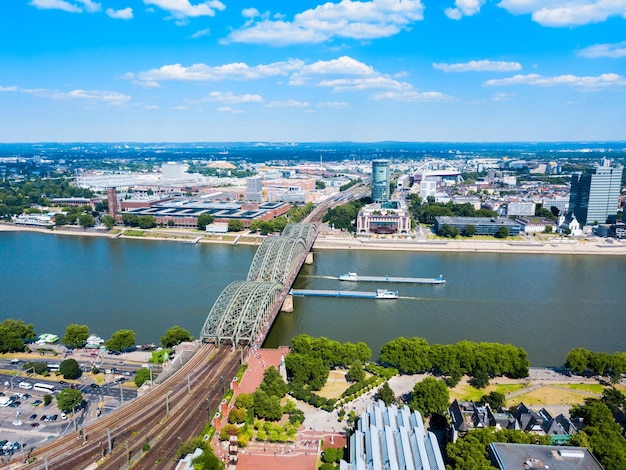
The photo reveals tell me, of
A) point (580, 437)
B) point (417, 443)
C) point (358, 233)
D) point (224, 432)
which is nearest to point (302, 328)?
point (224, 432)

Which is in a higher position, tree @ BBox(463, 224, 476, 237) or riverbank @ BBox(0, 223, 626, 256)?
tree @ BBox(463, 224, 476, 237)

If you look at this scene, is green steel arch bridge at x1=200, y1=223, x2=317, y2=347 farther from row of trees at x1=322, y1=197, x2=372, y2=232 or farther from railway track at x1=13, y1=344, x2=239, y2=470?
row of trees at x1=322, y1=197, x2=372, y2=232

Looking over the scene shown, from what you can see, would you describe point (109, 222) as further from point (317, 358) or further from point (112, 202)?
point (317, 358)

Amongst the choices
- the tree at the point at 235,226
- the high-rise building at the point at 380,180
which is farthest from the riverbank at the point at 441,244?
the high-rise building at the point at 380,180

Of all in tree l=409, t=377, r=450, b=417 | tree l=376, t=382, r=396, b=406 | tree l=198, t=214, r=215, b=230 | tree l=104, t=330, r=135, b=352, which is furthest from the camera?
tree l=198, t=214, r=215, b=230

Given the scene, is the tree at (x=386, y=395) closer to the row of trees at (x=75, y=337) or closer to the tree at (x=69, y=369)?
the row of trees at (x=75, y=337)

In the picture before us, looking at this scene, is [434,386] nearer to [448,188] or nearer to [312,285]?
[312,285]

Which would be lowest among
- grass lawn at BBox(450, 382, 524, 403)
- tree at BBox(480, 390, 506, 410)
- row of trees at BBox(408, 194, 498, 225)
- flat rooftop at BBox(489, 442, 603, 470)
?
grass lawn at BBox(450, 382, 524, 403)

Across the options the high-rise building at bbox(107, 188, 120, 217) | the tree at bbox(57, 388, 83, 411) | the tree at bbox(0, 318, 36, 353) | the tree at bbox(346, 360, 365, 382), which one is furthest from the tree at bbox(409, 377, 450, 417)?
the high-rise building at bbox(107, 188, 120, 217)
